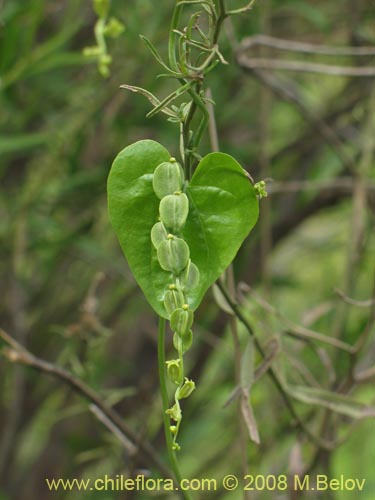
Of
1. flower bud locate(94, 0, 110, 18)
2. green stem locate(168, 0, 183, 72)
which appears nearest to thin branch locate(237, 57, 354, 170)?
flower bud locate(94, 0, 110, 18)

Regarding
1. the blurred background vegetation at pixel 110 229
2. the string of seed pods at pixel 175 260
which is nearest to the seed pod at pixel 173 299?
the string of seed pods at pixel 175 260

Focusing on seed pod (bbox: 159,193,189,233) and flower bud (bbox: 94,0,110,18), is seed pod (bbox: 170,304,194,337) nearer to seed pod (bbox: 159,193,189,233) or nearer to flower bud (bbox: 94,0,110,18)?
seed pod (bbox: 159,193,189,233)

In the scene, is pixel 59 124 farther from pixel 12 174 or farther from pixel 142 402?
pixel 142 402

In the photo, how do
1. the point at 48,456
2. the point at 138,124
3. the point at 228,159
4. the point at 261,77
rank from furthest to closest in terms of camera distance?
the point at 48,456
the point at 138,124
the point at 261,77
the point at 228,159

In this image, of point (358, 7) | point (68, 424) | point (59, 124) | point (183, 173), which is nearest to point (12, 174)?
point (59, 124)

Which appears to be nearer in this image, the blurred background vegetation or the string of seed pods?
the string of seed pods

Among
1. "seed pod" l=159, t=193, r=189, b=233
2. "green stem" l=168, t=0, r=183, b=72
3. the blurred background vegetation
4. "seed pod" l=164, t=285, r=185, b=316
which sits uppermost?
"green stem" l=168, t=0, r=183, b=72

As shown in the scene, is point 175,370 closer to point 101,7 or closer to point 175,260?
point 175,260

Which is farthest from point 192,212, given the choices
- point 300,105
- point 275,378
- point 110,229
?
point 110,229
